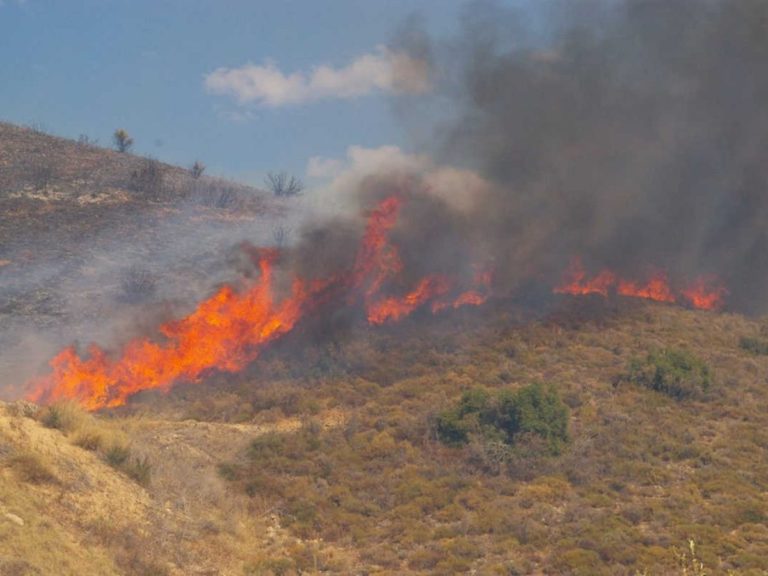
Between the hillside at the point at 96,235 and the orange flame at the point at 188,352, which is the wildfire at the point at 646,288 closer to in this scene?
the orange flame at the point at 188,352

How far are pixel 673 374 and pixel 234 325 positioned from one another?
19310 mm

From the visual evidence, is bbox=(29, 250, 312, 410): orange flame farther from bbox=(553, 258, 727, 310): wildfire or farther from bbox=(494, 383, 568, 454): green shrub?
bbox=(553, 258, 727, 310): wildfire

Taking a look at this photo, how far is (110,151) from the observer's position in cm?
7675

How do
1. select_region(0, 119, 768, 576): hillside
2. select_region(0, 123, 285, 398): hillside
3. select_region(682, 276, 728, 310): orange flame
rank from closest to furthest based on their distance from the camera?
select_region(0, 119, 768, 576): hillside < select_region(0, 123, 285, 398): hillside < select_region(682, 276, 728, 310): orange flame

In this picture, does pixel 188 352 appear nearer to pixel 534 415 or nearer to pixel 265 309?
pixel 265 309

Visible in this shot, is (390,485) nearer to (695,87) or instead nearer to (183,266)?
(183,266)

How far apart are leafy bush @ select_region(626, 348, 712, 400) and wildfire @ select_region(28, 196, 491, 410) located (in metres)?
10.9

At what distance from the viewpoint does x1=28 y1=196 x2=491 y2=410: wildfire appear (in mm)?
30594

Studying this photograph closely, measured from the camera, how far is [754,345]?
36312mm

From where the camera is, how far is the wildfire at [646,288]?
1657 inches

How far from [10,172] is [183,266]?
25.0 m

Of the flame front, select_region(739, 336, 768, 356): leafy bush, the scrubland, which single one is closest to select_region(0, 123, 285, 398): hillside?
the flame front

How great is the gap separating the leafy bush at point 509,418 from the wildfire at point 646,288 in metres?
15.4

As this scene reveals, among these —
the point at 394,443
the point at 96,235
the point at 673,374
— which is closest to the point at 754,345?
the point at 673,374
